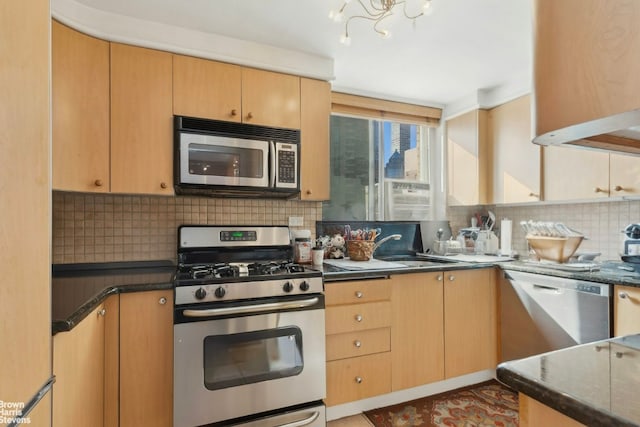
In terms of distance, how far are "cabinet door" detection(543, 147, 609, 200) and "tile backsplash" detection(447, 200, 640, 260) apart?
1.05ft

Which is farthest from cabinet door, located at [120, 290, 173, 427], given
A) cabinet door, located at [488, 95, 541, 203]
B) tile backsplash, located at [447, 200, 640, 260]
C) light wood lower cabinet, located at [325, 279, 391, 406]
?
Result: tile backsplash, located at [447, 200, 640, 260]

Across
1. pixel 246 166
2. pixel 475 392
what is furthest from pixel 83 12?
pixel 475 392

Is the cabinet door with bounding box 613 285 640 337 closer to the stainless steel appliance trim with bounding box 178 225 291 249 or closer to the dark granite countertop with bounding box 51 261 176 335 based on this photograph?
the stainless steel appliance trim with bounding box 178 225 291 249

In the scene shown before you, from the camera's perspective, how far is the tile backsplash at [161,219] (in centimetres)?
207

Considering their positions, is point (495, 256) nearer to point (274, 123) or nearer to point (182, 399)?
point (274, 123)

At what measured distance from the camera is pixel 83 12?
1813 millimetres

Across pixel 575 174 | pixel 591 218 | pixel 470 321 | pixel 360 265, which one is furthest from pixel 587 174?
pixel 360 265

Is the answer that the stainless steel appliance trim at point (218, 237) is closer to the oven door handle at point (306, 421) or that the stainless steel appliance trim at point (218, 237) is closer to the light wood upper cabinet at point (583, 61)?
the oven door handle at point (306, 421)

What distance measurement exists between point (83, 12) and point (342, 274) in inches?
78.5

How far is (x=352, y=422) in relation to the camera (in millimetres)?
2068

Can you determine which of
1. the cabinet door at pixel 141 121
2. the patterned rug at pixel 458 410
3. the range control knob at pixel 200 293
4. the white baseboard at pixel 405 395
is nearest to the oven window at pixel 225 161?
the cabinet door at pixel 141 121

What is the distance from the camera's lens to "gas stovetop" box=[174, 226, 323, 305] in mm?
1761

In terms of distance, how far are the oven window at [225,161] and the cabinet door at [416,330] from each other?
1.15m

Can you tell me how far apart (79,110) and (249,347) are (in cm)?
153
